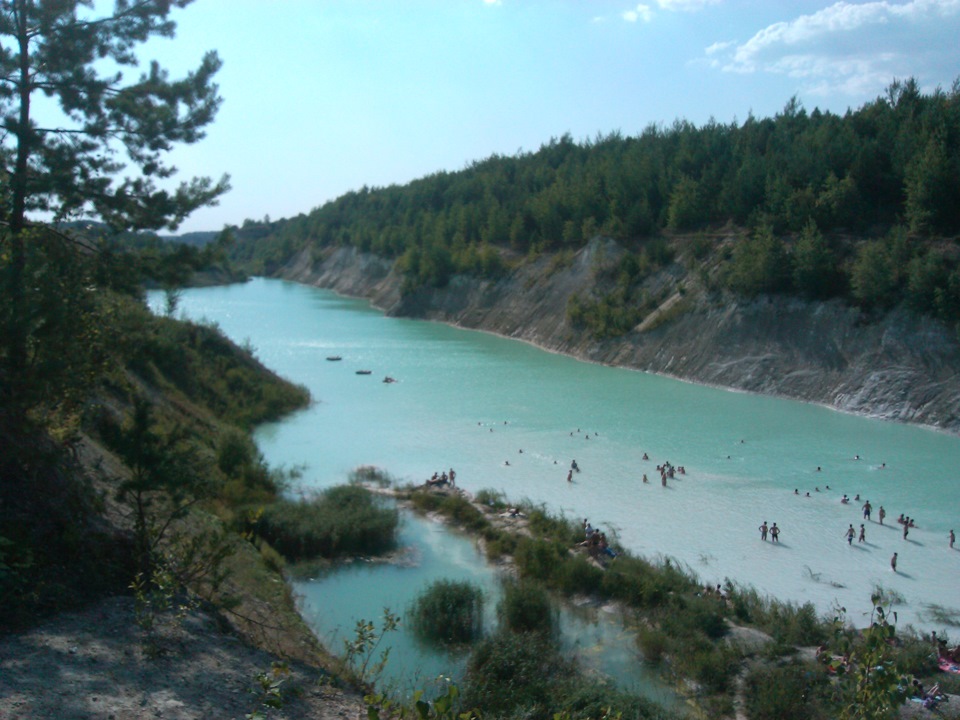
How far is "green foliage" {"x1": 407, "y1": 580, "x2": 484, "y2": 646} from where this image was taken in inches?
621

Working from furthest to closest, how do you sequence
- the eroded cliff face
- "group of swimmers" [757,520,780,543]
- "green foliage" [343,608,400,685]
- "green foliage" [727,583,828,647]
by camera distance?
the eroded cliff face < "group of swimmers" [757,520,780,543] < "green foliage" [727,583,828,647] < "green foliage" [343,608,400,685]

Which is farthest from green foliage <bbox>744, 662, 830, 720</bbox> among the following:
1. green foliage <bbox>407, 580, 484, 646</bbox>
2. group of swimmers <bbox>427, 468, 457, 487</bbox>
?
group of swimmers <bbox>427, 468, 457, 487</bbox>

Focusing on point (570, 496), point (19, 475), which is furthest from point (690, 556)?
point (19, 475)

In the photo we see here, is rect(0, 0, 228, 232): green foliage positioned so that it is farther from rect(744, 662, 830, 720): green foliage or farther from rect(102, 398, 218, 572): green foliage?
rect(744, 662, 830, 720): green foliage

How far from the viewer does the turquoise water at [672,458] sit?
65.9 ft

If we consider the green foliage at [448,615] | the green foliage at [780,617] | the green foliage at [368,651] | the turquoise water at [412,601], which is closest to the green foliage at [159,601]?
the green foliage at [368,651]

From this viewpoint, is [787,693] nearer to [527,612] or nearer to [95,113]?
[527,612]

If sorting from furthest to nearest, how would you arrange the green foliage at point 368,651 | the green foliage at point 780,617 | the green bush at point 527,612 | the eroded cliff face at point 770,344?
the eroded cliff face at point 770,344, the green bush at point 527,612, the green foliage at point 780,617, the green foliage at point 368,651

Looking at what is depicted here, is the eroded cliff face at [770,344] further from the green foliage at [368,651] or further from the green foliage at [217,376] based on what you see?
the green foliage at [368,651]

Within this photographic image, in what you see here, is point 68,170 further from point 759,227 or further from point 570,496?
point 759,227

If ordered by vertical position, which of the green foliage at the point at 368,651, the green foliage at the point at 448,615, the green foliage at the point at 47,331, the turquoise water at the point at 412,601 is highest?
the green foliage at the point at 47,331

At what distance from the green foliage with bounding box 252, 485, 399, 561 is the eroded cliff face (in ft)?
84.8

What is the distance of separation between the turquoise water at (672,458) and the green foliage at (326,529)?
4.86 meters

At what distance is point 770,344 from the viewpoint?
44.5 metres
